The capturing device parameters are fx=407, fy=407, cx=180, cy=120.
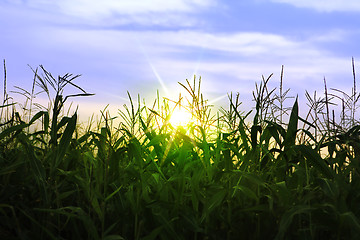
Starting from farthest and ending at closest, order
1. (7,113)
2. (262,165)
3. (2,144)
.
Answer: (7,113) < (2,144) < (262,165)

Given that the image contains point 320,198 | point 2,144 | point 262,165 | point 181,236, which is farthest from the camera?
point 2,144

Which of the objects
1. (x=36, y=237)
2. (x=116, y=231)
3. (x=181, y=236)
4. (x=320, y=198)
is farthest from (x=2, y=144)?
(x=320, y=198)

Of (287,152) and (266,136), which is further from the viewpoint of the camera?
(266,136)

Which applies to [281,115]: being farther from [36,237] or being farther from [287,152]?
[36,237]

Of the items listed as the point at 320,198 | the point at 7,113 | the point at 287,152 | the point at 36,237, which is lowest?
the point at 36,237

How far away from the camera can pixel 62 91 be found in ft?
7.28

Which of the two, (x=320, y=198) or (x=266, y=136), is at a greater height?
(x=266, y=136)

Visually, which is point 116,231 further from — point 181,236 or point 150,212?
point 181,236

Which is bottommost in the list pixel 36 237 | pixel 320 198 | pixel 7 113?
pixel 36 237

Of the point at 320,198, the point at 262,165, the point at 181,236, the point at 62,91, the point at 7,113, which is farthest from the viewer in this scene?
the point at 7,113

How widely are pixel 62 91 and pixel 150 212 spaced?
0.87 metres

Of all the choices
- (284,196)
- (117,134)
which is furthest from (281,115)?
(284,196)

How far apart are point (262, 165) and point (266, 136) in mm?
192

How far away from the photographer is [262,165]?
2.42 m
